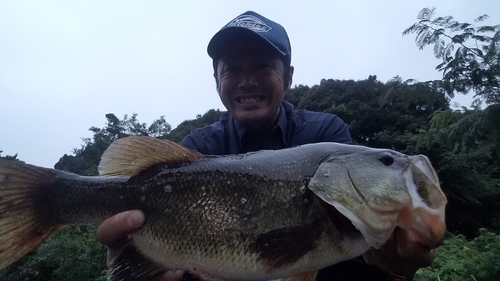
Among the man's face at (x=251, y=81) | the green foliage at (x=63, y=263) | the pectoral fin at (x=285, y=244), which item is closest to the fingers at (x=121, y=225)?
the pectoral fin at (x=285, y=244)

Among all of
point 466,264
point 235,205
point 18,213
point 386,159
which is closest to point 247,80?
point 235,205

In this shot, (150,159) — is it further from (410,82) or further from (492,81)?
(410,82)

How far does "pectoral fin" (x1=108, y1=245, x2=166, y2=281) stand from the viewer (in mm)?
2129

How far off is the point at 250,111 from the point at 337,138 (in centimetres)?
77

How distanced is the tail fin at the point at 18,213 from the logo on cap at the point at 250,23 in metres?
1.88

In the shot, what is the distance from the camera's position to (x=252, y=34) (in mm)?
3133

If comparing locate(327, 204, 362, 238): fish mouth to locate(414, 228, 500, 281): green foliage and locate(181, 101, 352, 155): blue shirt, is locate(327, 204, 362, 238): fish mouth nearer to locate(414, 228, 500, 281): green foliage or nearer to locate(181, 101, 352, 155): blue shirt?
locate(181, 101, 352, 155): blue shirt

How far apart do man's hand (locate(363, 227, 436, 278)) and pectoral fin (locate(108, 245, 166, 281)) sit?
1191 millimetres

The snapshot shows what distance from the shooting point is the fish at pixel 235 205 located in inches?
73.2

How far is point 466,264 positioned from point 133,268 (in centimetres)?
629

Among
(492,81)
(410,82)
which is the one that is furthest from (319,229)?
(410,82)

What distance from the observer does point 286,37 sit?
343 cm

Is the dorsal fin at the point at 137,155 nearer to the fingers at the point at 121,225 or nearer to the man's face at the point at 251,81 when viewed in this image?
the fingers at the point at 121,225

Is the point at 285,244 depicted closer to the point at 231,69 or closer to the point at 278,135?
the point at 278,135
